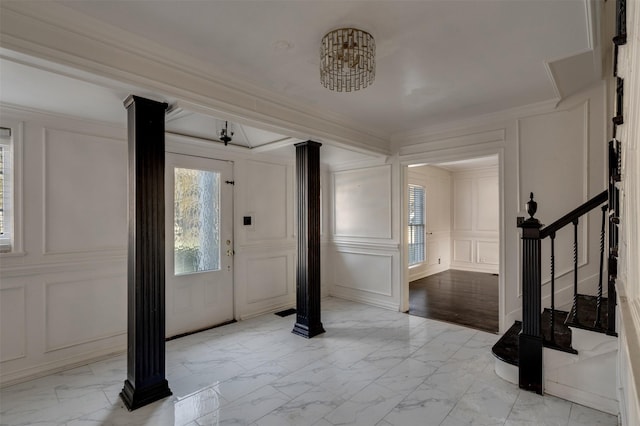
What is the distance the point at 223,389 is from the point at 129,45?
2.68 metres

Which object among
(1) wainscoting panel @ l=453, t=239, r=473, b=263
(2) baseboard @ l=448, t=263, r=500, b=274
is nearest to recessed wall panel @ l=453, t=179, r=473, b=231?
(1) wainscoting panel @ l=453, t=239, r=473, b=263

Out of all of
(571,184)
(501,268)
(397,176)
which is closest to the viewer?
(571,184)

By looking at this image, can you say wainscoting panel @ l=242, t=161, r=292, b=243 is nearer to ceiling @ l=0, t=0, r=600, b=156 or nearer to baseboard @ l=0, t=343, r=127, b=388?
ceiling @ l=0, t=0, r=600, b=156

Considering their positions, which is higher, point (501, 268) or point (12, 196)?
point (12, 196)

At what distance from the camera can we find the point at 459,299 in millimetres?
5383

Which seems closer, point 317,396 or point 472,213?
point 317,396

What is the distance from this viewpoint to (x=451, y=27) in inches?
80.9

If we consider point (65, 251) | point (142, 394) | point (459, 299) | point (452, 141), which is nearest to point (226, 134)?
point (65, 251)

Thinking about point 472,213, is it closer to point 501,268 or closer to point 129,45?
point 501,268

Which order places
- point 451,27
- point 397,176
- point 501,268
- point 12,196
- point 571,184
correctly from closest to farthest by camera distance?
point 451,27
point 12,196
point 571,184
point 501,268
point 397,176

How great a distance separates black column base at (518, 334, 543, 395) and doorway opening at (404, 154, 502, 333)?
10.9 feet

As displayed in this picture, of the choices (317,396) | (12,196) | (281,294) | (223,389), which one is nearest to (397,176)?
(281,294)

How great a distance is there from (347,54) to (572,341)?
105 inches

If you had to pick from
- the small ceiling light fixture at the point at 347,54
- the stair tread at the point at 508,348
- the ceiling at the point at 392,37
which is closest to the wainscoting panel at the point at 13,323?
the ceiling at the point at 392,37
